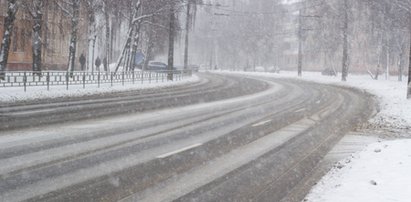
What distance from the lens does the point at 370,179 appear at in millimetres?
8523

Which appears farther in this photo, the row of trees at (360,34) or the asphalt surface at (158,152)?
the row of trees at (360,34)

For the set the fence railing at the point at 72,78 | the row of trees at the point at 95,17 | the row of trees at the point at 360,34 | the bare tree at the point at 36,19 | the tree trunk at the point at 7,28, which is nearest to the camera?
the fence railing at the point at 72,78

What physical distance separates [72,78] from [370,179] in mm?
22071

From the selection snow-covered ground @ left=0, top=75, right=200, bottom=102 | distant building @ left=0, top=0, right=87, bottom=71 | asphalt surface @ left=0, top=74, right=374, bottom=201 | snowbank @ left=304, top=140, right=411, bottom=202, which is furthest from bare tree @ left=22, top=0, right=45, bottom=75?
snowbank @ left=304, top=140, right=411, bottom=202

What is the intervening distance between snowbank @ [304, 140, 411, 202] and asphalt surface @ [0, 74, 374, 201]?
571 mm

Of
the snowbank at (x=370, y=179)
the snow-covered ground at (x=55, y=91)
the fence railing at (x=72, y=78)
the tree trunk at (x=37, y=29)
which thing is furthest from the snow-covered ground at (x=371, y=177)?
the tree trunk at (x=37, y=29)

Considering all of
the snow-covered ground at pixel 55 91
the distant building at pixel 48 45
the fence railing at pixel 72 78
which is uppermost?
the distant building at pixel 48 45

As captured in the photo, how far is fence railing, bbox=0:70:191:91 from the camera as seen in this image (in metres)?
23.5

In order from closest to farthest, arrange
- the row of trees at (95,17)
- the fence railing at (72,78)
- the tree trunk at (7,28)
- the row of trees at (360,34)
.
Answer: the fence railing at (72,78), the tree trunk at (7,28), the row of trees at (95,17), the row of trees at (360,34)

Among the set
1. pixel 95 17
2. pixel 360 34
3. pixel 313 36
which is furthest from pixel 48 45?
pixel 360 34

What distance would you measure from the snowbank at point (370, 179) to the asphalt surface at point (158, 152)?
57 centimetres

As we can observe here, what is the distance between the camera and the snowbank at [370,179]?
7.45 metres

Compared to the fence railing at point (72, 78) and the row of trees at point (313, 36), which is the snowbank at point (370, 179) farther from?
the fence railing at point (72, 78)

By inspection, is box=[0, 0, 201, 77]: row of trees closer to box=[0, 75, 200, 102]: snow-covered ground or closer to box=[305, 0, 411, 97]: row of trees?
box=[0, 75, 200, 102]: snow-covered ground
